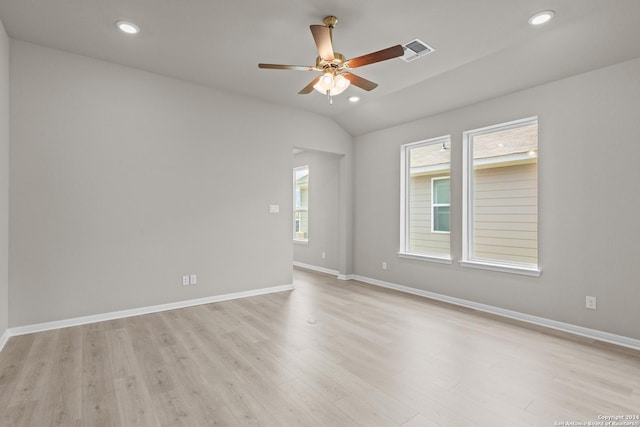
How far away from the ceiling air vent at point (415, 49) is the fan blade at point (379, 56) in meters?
0.84

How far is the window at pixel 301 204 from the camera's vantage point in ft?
24.6

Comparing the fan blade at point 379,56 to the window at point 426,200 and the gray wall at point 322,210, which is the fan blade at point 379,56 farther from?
the gray wall at point 322,210

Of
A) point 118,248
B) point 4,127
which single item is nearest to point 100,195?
point 118,248

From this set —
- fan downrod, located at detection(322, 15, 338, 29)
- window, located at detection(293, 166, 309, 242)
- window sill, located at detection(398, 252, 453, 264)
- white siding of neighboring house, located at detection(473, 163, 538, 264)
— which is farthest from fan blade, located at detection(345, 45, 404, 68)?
window, located at detection(293, 166, 309, 242)

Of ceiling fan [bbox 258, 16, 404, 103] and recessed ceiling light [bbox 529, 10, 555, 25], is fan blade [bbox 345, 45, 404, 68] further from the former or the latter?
recessed ceiling light [bbox 529, 10, 555, 25]

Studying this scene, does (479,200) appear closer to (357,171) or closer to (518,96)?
(518,96)

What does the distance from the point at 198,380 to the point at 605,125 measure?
4.39 meters

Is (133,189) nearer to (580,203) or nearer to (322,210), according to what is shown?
(322,210)

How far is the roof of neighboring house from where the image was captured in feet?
12.8

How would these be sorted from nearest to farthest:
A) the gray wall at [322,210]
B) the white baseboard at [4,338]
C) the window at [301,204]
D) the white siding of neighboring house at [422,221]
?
the white baseboard at [4,338] < the white siding of neighboring house at [422,221] < the gray wall at [322,210] < the window at [301,204]

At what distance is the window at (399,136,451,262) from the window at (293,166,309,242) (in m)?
2.67

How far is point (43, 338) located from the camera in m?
3.15

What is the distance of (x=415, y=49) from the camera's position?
334cm

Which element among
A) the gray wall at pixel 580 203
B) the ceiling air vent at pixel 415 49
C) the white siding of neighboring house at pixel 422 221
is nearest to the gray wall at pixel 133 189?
the white siding of neighboring house at pixel 422 221
